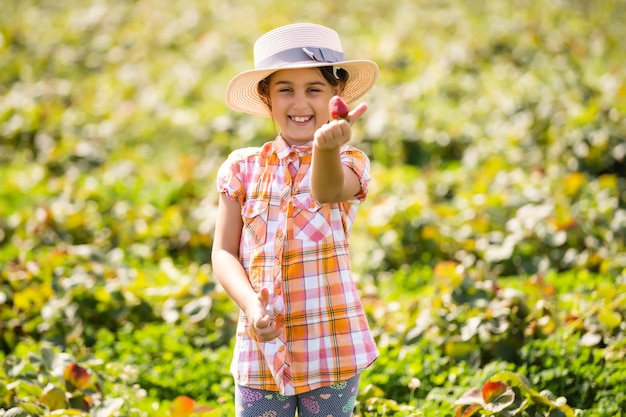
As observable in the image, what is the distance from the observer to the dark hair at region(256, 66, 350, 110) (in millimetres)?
2275

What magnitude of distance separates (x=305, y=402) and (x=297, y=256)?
0.41 m

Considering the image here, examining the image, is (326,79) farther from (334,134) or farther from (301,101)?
(334,134)

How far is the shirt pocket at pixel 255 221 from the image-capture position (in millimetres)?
2248

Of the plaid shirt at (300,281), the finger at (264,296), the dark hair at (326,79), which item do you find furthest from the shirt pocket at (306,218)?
the dark hair at (326,79)

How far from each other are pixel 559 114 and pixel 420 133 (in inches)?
42.9

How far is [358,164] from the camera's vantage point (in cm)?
223

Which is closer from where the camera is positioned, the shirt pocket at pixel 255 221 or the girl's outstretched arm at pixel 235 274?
the girl's outstretched arm at pixel 235 274

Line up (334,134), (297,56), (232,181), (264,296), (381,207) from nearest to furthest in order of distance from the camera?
(334,134) → (264,296) → (297,56) → (232,181) → (381,207)

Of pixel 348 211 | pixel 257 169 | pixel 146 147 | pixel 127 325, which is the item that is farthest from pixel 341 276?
pixel 146 147

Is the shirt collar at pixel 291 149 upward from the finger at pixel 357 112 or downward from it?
upward

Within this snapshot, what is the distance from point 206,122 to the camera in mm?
7332

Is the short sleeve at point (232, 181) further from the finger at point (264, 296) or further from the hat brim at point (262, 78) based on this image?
the finger at point (264, 296)

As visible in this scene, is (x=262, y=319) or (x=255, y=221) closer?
(x=262, y=319)

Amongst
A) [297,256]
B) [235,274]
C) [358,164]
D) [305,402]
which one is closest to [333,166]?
[358,164]
